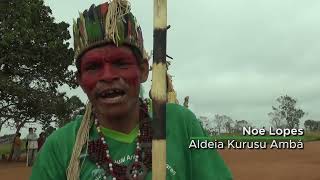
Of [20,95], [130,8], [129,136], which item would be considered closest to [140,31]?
[130,8]

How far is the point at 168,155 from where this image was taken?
224 centimetres

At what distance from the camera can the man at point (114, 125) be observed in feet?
7.13

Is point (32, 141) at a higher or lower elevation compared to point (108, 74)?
higher

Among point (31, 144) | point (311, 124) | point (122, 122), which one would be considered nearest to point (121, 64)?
point (122, 122)

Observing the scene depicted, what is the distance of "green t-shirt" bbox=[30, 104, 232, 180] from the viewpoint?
7.42 ft

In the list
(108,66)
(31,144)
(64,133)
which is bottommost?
(64,133)

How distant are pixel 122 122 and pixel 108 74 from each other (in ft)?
0.85

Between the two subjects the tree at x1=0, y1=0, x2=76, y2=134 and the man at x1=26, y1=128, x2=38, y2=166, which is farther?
the tree at x1=0, y1=0, x2=76, y2=134

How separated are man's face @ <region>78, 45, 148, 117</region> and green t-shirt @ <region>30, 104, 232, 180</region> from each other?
175 millimetres

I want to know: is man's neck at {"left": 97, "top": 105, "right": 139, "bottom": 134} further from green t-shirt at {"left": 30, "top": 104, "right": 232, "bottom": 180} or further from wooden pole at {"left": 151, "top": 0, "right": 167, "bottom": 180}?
wooden pole at {"left": 151, "top": 0, "right": 167, "bottom": 180}

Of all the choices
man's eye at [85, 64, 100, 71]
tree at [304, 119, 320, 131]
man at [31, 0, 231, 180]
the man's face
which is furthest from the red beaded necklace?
tree at [304, 119, 320, 131]

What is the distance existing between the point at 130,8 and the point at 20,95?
65.5 feet

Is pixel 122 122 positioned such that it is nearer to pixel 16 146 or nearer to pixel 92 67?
pixel 92 67

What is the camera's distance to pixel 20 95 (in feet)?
70.1
